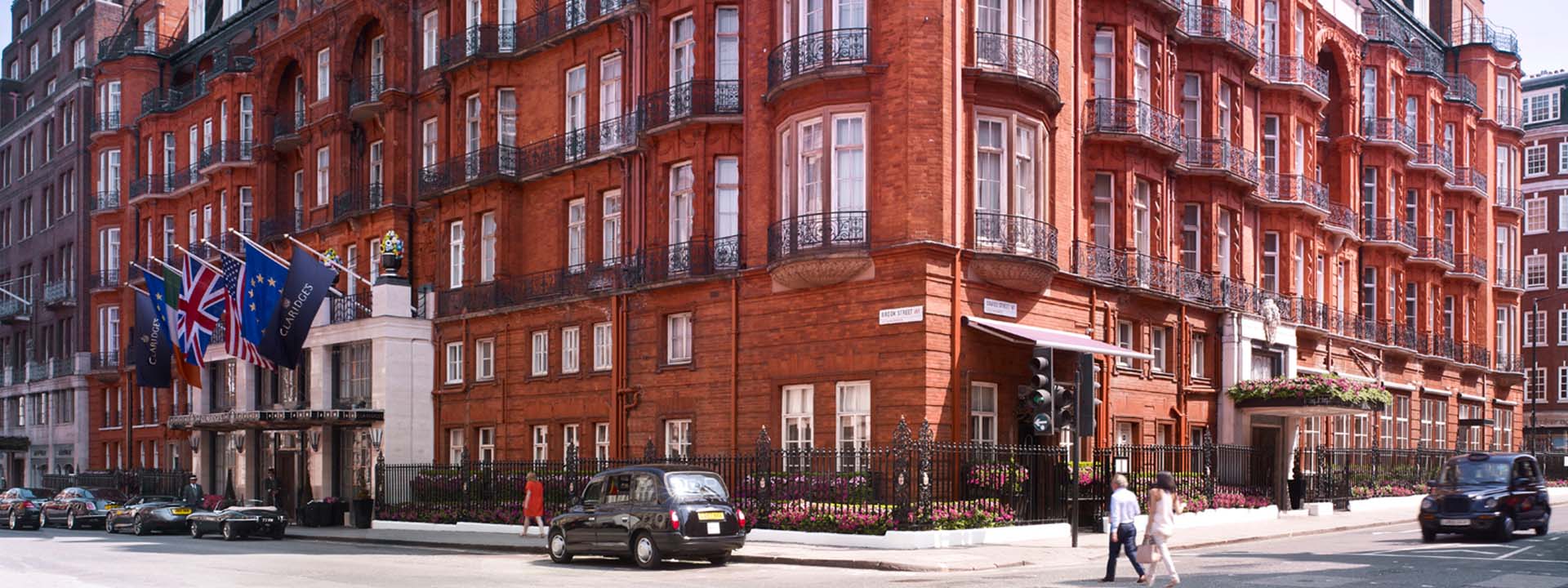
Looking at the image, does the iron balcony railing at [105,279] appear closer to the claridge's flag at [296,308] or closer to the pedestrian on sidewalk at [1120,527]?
the claridge's flag at [296,308]

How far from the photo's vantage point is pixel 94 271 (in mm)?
63344

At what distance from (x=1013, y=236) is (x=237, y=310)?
2224 cm

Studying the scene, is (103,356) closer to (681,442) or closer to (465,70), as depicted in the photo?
(465,70)

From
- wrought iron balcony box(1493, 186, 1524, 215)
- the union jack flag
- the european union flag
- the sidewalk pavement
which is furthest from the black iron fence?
wrought iron balcony box(1493, 186, 1524, 215)

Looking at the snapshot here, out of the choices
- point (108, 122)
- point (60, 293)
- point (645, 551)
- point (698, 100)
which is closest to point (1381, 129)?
point (698, 100)

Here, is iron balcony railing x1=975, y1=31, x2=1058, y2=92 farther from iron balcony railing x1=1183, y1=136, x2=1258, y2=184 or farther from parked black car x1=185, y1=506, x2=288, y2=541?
parked black car x1=185, y1=506, x2=288, y2=541

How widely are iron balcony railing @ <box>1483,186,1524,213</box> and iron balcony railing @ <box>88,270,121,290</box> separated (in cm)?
5376

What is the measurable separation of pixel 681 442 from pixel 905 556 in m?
11.4

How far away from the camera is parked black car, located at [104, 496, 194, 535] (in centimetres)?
3888

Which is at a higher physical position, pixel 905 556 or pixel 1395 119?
pixel 1395 119

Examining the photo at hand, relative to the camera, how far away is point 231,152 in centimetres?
5309

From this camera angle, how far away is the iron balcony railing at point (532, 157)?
37625 millimetres

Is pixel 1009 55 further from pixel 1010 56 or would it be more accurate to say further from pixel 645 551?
pixel 645 551

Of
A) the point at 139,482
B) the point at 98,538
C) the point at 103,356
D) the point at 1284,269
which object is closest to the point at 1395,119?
the point at 1284,269
